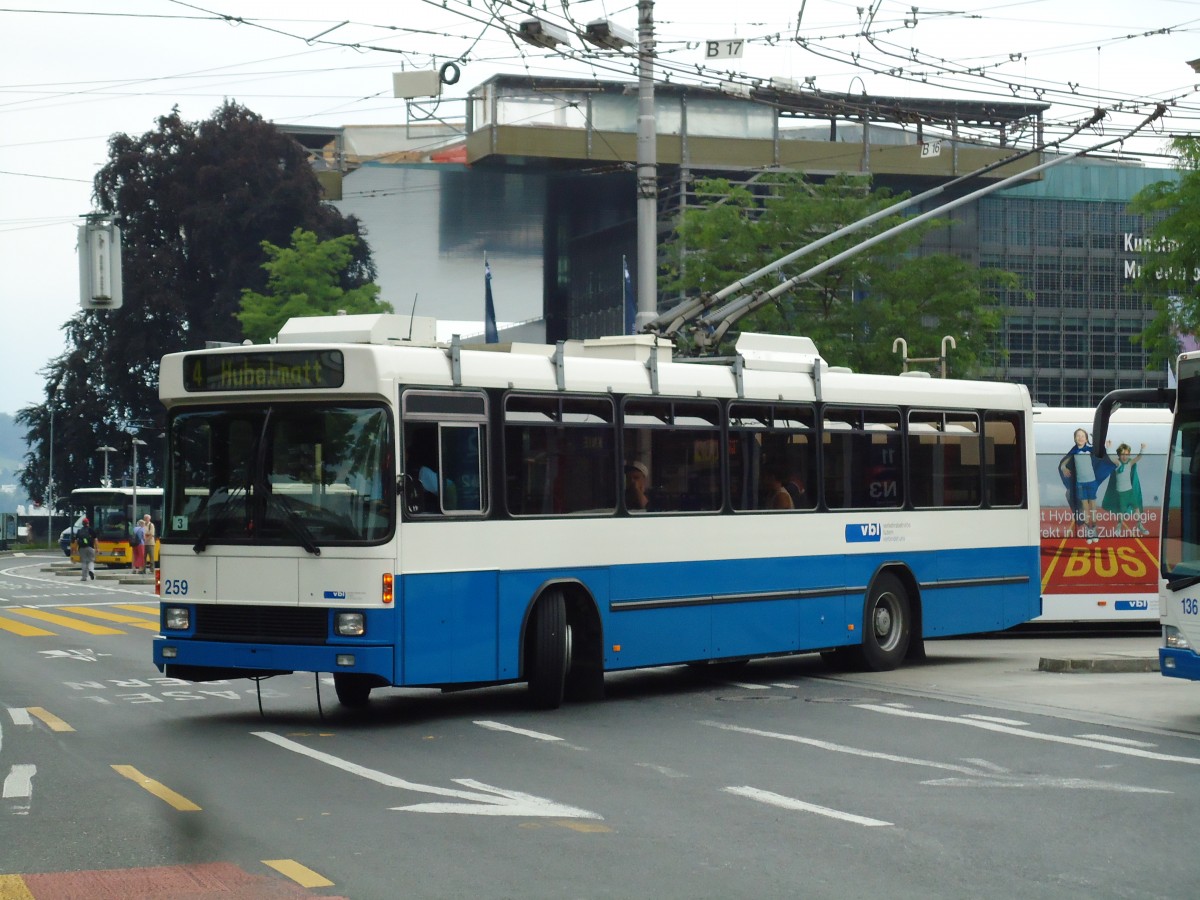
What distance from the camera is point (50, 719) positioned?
14164mm

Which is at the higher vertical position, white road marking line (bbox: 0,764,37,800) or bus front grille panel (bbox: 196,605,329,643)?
bus front grille panel (bbox: 196,605,329,643)

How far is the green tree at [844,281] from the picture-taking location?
38125mm

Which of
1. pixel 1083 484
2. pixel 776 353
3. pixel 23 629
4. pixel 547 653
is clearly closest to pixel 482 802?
pixel 547 653

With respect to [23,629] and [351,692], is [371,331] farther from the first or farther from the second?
[23,629]

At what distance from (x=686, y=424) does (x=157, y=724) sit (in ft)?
16.5

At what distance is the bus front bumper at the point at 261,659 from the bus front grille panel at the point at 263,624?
0.06m

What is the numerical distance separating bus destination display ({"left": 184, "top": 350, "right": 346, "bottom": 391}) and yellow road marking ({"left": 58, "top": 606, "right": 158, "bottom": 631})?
1353 cm

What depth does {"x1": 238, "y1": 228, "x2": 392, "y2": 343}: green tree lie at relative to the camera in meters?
55.7

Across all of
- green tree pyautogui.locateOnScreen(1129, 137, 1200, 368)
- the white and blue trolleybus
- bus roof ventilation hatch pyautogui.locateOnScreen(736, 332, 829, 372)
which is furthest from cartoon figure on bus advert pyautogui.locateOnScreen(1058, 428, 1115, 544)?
green tree pyautogui.locateOnScreen(1129, 137, 1200, 368)

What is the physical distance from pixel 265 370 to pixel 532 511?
2.30 m

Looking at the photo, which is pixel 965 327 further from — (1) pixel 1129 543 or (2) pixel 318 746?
(2) pixel 318 746

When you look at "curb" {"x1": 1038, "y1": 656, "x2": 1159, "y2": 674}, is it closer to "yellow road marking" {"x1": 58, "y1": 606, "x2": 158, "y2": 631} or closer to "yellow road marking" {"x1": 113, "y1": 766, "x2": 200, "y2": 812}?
"yellow road marking" {"x1": 113, "y1": 766, "x2": 200, "y2": 812}

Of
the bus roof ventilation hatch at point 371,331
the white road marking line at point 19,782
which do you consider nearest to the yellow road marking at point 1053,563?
the bus roof ventilation hatch at point 371,331

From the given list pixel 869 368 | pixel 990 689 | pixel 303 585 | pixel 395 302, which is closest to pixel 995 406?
pixel 990 689
